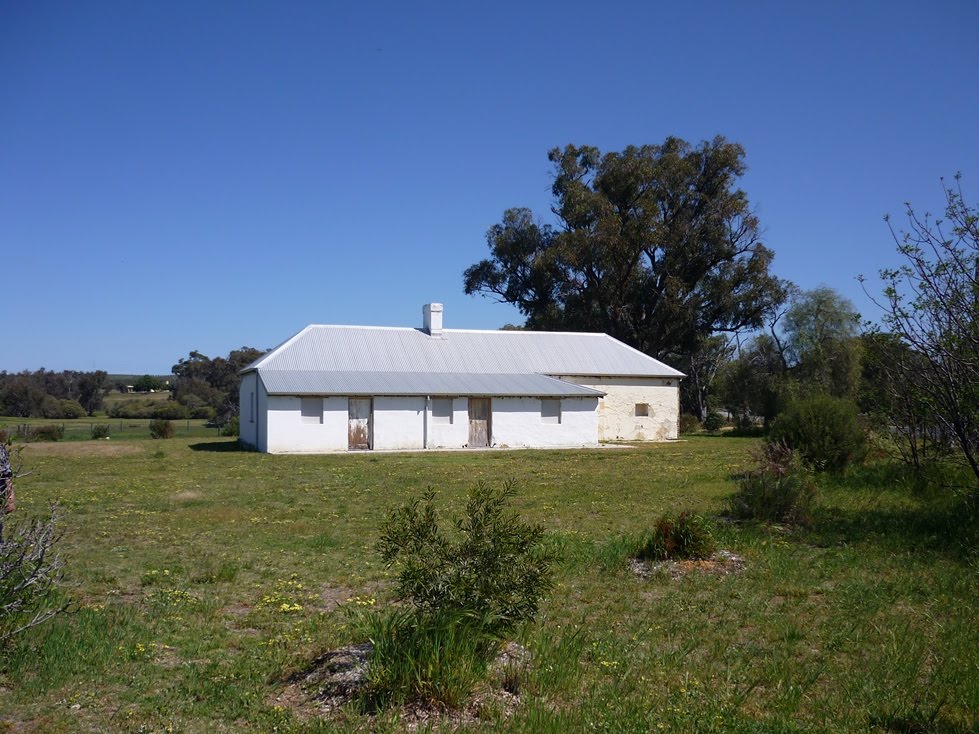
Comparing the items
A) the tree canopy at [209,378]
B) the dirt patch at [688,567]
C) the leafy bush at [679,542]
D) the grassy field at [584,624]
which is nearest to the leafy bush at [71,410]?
the tree canopy at [209,378]

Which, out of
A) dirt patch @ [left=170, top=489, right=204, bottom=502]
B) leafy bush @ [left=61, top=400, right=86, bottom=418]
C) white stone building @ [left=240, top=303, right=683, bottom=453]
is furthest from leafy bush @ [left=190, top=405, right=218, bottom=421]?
dirt patch @ [left=170, top=489, right=204, bottom=502]

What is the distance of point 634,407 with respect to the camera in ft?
123

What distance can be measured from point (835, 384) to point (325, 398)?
29.0m

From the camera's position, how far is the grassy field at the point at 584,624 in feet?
17.3

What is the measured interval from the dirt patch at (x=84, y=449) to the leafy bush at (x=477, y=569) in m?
24.7

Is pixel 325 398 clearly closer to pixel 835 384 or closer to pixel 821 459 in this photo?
pixel 821 459

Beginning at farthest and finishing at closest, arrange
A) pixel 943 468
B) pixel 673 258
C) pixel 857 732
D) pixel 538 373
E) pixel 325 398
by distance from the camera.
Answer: pixel 673 258 < pixel 538 373 < pixel 325 398 < pixel 943 468 < pixel 857 732

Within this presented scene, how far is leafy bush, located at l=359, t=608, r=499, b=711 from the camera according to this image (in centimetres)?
521

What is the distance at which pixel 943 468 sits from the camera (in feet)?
49.5

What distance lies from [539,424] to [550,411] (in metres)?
→ 0.73

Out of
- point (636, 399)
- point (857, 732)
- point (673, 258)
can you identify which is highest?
point (673, 258)

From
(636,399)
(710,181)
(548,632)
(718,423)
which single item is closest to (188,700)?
(548,632)

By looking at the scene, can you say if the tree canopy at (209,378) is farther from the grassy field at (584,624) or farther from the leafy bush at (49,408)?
the grassy field at (584,624)

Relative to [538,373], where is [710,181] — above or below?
above
